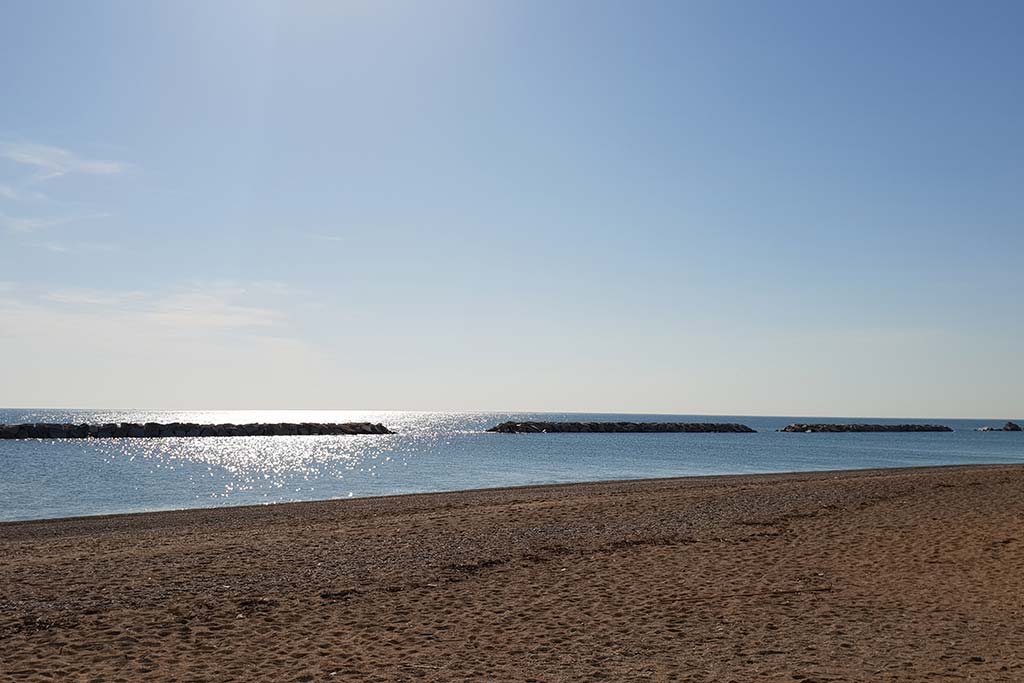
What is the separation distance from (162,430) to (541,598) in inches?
4481

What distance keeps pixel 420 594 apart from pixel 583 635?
3373 millimetres

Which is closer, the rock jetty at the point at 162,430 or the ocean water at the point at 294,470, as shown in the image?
the ocean water at the point at 294,470

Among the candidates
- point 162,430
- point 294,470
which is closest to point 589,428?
point 162,430

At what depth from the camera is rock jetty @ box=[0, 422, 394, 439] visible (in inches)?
3794

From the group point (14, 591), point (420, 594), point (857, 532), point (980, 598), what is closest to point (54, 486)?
point (14, 591)

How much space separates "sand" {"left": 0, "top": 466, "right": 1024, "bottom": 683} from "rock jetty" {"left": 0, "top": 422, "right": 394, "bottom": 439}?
296ft

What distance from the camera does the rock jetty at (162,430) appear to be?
316ft

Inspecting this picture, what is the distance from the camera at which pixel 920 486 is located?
2597 cm

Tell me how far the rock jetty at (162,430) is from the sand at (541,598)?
9008 cm

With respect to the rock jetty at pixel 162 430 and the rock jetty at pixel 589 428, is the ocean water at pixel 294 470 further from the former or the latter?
the rock jetty at pixel 589 428

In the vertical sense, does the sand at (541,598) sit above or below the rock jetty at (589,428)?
above

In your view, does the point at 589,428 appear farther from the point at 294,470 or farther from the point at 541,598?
the point at 541,598

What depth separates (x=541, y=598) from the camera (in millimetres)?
12156

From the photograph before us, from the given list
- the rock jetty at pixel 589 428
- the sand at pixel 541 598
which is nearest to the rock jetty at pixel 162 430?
the rock jetty at pixel 589 428
